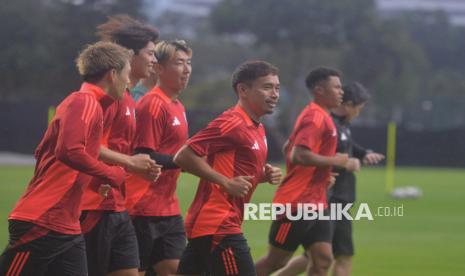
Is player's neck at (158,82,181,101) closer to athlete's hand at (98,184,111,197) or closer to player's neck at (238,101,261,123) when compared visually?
player's neck at (238,101,261,123)

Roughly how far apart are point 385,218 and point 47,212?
1396 centimetres

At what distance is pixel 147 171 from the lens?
685 cm

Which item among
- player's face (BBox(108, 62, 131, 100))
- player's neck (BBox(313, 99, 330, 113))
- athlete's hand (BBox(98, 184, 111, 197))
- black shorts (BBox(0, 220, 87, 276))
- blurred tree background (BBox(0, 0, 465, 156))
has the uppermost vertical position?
blurred tree background (BBox(0, 0, 465, 156))

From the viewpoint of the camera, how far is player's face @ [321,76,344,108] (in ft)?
32.9

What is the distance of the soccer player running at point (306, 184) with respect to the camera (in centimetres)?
943

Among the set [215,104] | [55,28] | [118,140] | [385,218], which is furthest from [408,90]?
[118,140]

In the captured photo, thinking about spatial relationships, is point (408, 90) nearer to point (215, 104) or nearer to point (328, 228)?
point (215, 104)

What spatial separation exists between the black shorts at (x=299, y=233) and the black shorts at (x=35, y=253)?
3.40 meters

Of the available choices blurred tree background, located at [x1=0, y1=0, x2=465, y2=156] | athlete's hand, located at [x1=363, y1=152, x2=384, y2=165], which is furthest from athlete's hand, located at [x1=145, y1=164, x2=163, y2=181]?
blurred tree background, located at [x1=0, y1=0, x2=465, y2=156]

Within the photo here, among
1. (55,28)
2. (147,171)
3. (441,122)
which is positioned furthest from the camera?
(441,122)

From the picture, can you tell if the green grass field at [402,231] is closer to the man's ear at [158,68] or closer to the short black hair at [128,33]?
the man's ear at [158,68]

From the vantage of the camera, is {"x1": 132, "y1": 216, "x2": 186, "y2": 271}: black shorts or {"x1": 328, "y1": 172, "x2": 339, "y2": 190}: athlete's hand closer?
{"x1": 132, "y1": 216, "x2": 186, "y2": 271}: black shorts

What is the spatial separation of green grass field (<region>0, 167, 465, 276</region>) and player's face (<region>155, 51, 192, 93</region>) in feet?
13.5

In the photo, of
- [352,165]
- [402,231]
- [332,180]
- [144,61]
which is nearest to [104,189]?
[144,61]
